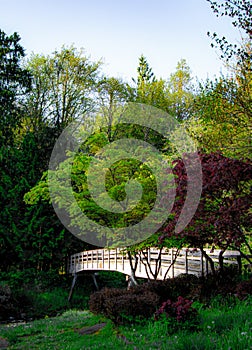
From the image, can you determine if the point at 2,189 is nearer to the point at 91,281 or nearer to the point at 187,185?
the point at 91,281

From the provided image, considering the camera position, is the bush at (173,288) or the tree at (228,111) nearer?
the bush at (173,288)

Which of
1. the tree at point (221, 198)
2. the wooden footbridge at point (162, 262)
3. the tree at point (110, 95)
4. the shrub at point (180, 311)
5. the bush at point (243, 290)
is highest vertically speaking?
the tree at point (110, 95)

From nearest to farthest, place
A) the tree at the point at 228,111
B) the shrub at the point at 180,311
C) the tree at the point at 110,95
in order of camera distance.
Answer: the shrub at the point at 180,311
the tree at the point at 228,111
the tree at the point at 110,95

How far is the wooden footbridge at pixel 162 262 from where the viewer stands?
38.7ft

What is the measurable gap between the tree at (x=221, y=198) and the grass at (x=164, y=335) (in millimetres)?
1321

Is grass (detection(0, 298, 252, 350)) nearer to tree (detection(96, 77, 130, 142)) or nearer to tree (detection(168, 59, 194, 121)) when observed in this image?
tree (detection(96, 77, 130, 142))

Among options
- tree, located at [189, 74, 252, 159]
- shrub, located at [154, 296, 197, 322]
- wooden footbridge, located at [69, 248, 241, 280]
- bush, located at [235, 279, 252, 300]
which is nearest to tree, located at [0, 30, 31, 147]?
wooden footbridge, located at [69, 248, 241, 280]

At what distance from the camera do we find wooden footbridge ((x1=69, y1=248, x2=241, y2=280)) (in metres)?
11.8

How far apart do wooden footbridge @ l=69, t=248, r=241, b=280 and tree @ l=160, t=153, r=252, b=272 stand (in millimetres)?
1103

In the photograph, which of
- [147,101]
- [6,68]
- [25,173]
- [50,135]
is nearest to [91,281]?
[25,173]

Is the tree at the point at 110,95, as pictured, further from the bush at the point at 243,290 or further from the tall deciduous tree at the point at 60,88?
the bush at the point at 243,290

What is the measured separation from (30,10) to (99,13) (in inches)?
163

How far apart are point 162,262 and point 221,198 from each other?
6.58m

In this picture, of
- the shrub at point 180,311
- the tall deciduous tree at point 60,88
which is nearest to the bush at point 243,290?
the shrub at point 180,311
